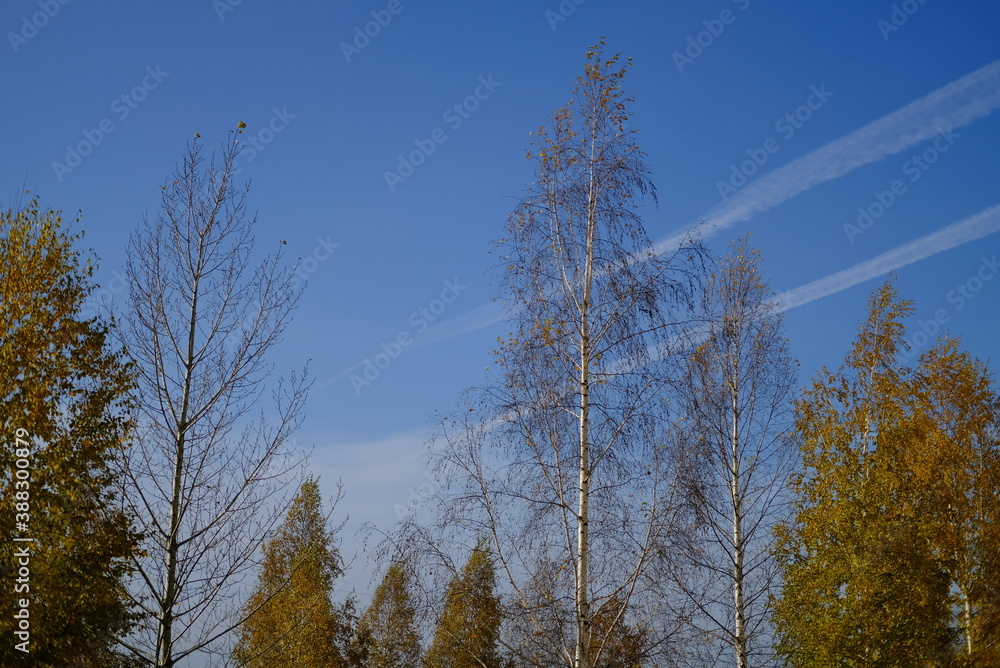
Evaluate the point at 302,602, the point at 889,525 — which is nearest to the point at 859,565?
the point at 889,525

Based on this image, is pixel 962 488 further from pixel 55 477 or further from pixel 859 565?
pixel 55 477

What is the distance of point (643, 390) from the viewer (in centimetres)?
1152

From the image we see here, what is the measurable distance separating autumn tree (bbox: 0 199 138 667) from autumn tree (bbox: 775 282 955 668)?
39.9 feet

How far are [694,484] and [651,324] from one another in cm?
245

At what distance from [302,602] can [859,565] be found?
12.9m

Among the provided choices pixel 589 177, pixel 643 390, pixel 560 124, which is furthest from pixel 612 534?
pixel 560 124

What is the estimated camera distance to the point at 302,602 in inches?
789

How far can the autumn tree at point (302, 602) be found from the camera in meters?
20.0

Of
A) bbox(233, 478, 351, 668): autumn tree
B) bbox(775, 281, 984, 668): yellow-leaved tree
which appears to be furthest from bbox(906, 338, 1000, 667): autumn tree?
bbox(233, 478, 351, 668): autumn tree

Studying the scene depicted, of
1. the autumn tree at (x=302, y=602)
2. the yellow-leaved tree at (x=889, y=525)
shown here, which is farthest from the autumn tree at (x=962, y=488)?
the autumn tree at (x=302, y=602)

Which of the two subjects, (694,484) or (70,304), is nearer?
(70,304)

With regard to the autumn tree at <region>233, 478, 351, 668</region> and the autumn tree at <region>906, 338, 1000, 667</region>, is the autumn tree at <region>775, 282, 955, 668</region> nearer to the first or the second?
the autumn tree at <region>906, 338, 1000, 667</region>

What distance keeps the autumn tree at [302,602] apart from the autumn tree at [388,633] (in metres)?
0.95

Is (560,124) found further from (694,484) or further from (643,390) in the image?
(694,484)
